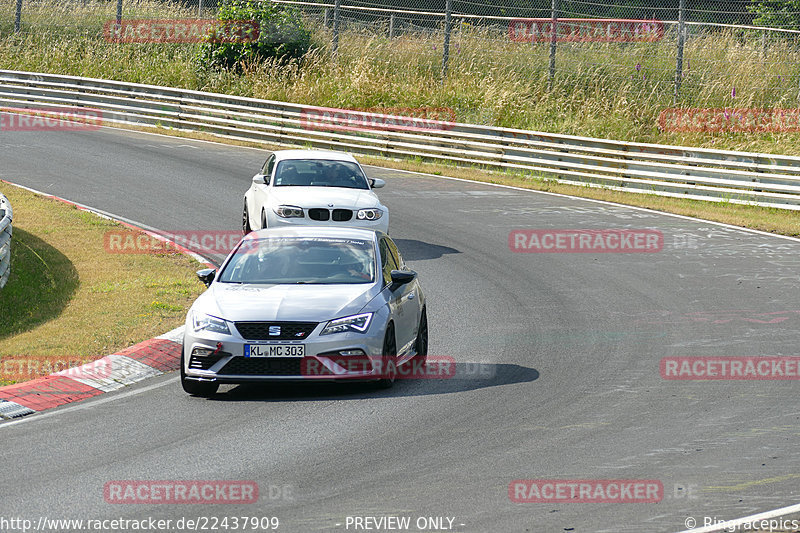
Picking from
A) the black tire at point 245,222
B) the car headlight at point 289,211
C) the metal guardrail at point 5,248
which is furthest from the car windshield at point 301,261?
the black tire at point 245,222

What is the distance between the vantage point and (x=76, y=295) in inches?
598

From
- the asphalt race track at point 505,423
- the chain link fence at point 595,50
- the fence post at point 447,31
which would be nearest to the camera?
the asphalt race track at point 505,423

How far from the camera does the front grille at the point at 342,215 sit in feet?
57.0

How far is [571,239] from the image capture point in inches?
782

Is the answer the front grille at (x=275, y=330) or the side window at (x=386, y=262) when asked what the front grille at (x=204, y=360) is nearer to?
the front grille at (x=275, y=330)

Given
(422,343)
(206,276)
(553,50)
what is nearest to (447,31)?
→ (553,50)

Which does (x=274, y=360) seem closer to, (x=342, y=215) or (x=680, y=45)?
(x=342, y=215)

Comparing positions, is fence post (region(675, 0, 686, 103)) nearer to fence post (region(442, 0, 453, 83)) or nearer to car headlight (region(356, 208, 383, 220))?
fence post (region(442, 0, 453, 83))

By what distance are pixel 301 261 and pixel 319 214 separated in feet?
19.0

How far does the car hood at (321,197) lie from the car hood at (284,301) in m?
6.29

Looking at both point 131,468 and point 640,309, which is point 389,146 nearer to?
point 640,309

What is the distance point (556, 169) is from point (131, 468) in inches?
768

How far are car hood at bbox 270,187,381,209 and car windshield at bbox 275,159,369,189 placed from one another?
1.15 ft

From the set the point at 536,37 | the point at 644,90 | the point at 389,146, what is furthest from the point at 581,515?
the point at 536,37
